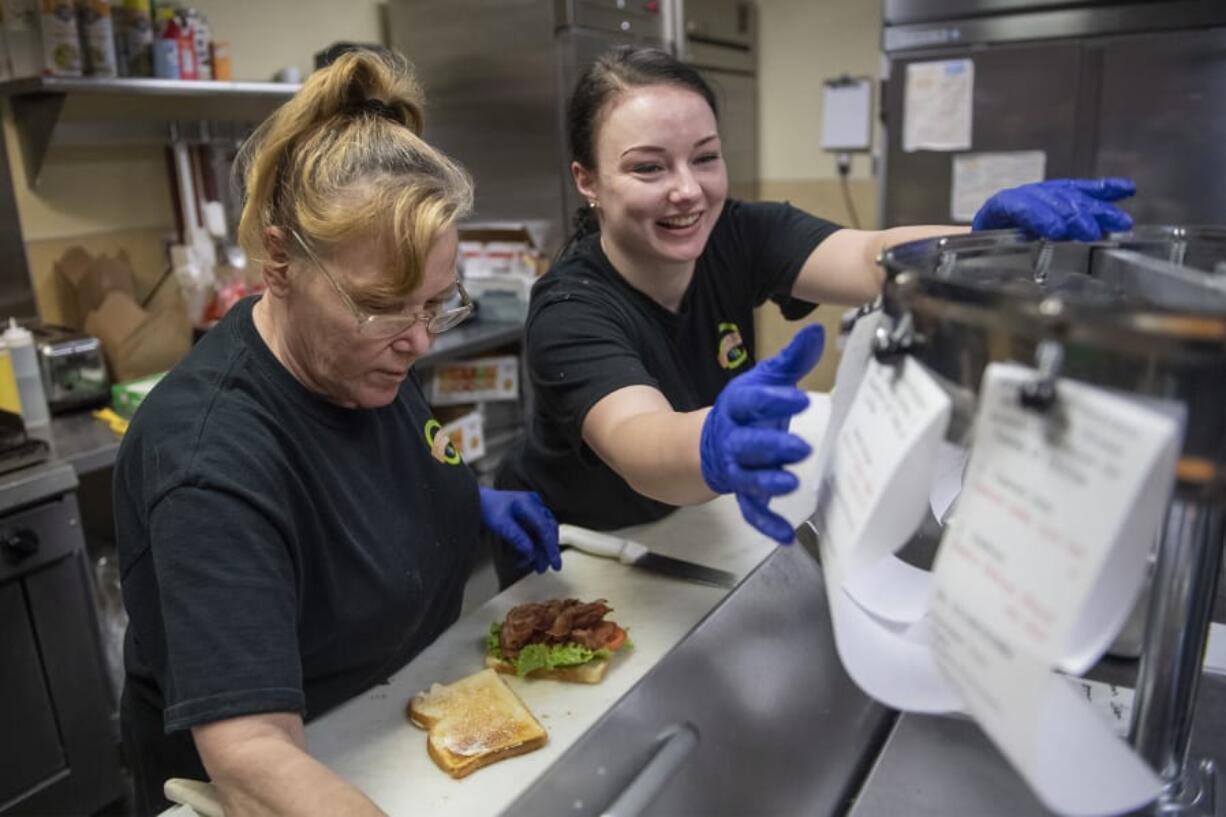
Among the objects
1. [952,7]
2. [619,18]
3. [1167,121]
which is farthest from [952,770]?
[619,18]

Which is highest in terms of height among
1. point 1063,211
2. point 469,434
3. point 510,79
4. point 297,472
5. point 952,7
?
point 952,7

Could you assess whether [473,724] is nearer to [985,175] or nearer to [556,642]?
[556,642]

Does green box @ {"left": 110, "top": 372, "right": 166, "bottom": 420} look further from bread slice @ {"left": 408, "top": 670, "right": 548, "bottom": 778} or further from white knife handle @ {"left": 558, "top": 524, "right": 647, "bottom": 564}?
bread slice @ {"left": 408, "top": 670, "right": 548, "bottom": 778}

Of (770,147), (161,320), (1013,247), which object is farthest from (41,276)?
(770,147)

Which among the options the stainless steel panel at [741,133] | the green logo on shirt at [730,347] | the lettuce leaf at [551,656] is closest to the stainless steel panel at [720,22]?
the stainless steel panel at [741,133]

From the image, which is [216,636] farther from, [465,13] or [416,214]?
[465,13]

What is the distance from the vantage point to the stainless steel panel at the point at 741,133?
379 cm

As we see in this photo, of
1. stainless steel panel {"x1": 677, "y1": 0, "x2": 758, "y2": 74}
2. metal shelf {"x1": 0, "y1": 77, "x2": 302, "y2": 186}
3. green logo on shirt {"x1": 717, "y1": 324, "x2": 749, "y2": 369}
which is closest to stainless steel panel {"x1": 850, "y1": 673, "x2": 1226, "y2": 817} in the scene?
green logo on shirt {"x1": 717, "y1": 324, "x2": 749, "y2": 369}

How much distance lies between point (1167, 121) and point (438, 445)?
2.48 meters

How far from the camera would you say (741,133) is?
3941mm

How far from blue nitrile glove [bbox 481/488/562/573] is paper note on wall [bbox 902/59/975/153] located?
223 centimetres

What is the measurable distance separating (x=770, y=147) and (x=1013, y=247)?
3.53m

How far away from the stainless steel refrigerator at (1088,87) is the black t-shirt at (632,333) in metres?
1.70

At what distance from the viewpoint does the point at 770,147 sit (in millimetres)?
4094
